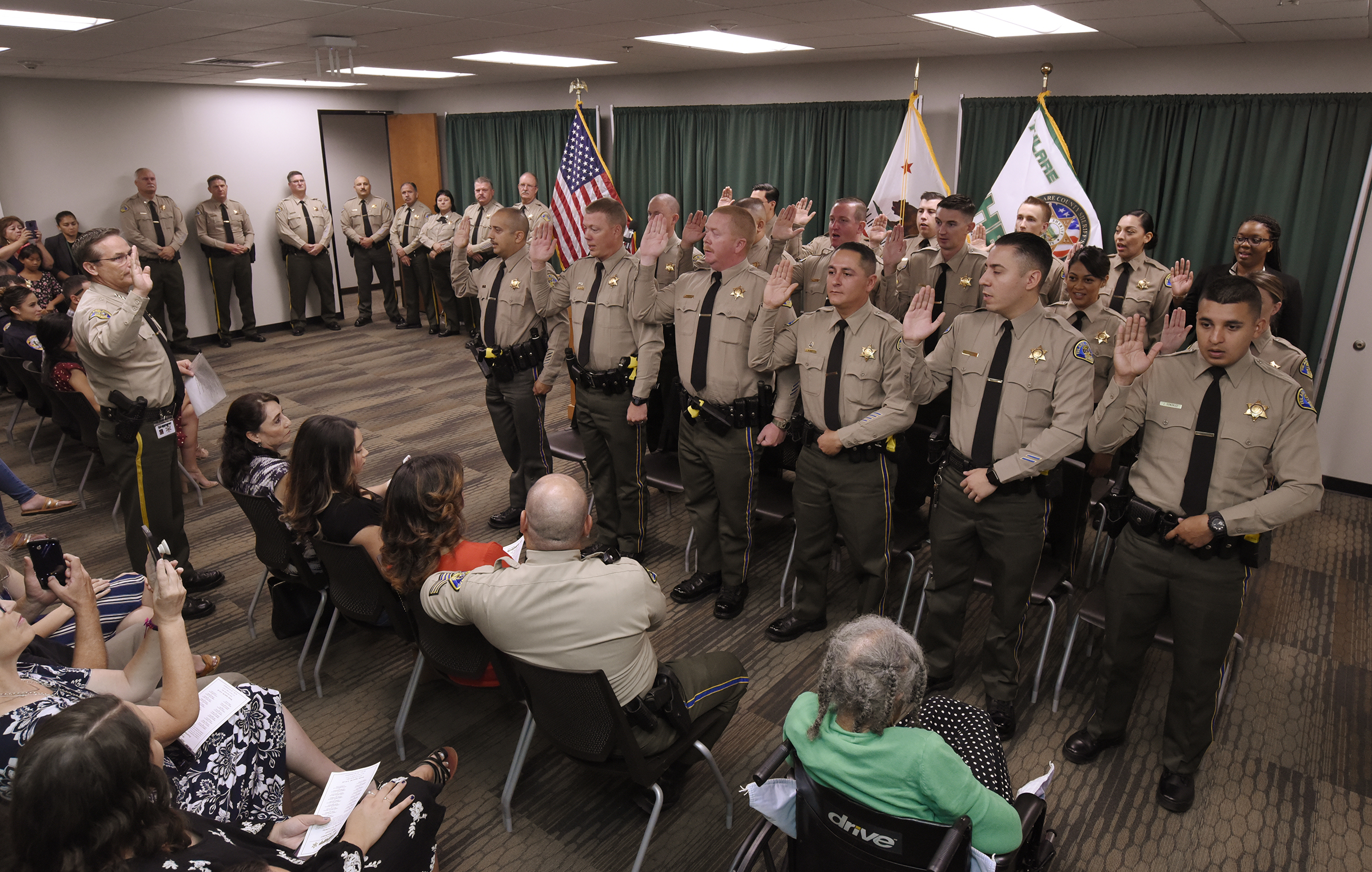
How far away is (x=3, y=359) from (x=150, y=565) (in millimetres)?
4562

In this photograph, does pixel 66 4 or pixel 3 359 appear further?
pixel 3 359

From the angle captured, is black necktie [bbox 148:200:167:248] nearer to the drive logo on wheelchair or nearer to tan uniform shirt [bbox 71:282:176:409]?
tan uniform shirt [bbox 71:282:176:409]

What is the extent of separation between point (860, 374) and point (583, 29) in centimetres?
352

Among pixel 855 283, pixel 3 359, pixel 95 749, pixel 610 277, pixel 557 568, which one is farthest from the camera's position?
Result: pixel 3 359

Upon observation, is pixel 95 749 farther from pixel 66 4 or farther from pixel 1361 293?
pixel 1361 293

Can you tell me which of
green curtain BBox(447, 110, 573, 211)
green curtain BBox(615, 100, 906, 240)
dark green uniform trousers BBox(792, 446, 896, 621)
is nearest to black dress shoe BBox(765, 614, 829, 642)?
dark green uniform trousers BBox(792, 446, 896, 621)

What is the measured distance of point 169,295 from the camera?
898 centimetres

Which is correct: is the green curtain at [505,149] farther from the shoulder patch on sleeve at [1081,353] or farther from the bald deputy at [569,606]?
Answer: the bald deputy at [569,606]

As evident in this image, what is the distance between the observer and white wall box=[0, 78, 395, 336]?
328 inches

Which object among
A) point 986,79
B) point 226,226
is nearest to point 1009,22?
point 986,79

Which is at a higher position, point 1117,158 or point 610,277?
point 1117,158

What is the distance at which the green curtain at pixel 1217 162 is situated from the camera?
17.6ft

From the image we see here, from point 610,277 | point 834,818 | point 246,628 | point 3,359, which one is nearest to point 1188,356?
point 834,818

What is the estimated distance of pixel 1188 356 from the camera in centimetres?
274
